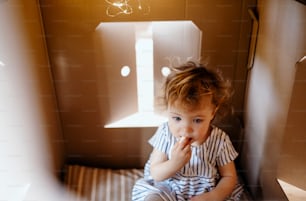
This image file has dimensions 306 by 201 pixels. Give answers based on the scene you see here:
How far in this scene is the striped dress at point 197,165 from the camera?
2.89ft

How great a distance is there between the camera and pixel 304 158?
75 centimetres

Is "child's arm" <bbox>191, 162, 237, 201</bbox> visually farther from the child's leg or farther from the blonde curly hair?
the blonde curly hair

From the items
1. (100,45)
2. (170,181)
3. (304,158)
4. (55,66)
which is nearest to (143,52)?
(100,45)

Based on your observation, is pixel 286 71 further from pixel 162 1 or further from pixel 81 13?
pixel 81 13

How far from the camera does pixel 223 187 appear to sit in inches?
34.4

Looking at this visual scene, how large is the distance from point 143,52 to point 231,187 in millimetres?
413

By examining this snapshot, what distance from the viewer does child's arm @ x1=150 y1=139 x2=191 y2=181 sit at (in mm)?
804

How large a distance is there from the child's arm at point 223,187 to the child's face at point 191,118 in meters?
0.12

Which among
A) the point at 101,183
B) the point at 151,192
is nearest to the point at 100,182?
the point at 101,183

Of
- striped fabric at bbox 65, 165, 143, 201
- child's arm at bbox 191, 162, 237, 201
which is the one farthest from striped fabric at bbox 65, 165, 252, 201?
child's arm at bbox 191, 162, 237, 201

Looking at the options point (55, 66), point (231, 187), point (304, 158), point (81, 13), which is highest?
point (81, 13)

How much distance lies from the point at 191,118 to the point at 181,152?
0.07 m

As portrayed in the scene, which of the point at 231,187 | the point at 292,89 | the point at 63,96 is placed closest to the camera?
the point at 292,89

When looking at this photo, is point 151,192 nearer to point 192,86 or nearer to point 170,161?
point 170,161
